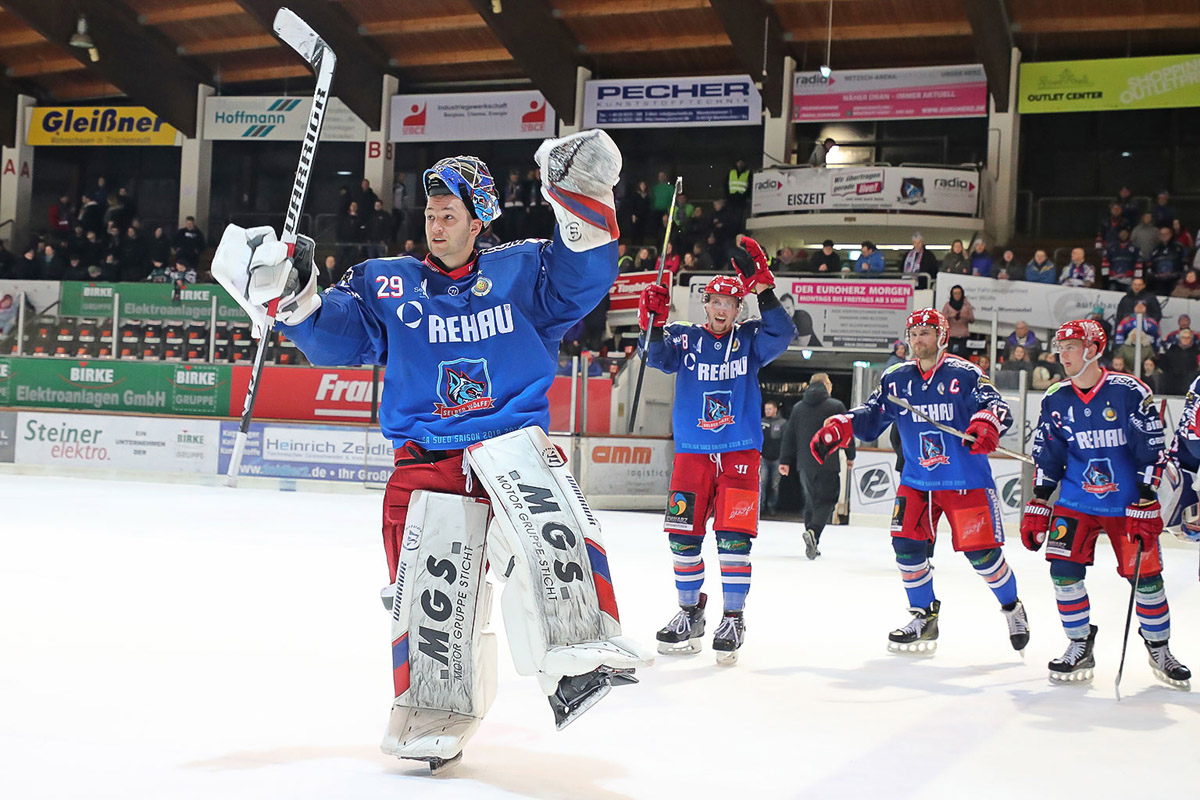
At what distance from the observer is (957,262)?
52.3 feet

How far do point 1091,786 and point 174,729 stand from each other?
Answer: 2.66 metres

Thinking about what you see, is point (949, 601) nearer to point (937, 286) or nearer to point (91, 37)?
point (937, 286)

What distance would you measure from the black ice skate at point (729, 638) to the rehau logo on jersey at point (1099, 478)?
1.64 m

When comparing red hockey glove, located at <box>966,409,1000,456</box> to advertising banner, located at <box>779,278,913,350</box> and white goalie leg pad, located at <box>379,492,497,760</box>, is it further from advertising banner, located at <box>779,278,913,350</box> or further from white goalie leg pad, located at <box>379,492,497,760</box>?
advertising banner, located at <box>779,278,913,350</box>

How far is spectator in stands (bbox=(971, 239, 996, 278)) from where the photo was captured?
15.7m

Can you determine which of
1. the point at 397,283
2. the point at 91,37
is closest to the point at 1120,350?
the point at 397,283

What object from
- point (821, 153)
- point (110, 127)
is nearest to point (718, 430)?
point (821, 153)

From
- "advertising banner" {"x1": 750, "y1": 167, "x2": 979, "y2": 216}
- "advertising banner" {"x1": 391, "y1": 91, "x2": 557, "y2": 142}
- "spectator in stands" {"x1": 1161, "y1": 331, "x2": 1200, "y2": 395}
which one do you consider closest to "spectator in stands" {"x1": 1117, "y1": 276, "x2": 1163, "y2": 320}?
"spectator in stands" {"x1": 1161, "y1": 331, "x2": 1200, "y2": 395}

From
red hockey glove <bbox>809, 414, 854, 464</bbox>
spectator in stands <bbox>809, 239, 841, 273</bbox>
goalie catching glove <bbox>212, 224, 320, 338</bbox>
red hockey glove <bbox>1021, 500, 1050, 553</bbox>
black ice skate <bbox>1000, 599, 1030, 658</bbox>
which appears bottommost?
black ice skate <bbox>1000, 599, 1030, 658</bbox>

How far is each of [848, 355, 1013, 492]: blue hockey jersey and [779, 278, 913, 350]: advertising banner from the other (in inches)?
372

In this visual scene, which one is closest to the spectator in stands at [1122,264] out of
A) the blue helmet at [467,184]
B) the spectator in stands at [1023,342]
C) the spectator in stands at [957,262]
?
the spectator in stands at [957,262]

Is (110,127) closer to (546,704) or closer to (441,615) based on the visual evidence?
(546,704)

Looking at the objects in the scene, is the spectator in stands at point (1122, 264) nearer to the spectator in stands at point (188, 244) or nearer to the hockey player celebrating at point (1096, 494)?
the hockey player celebrating at point (1096, 494)

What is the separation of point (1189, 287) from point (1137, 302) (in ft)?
4.59
